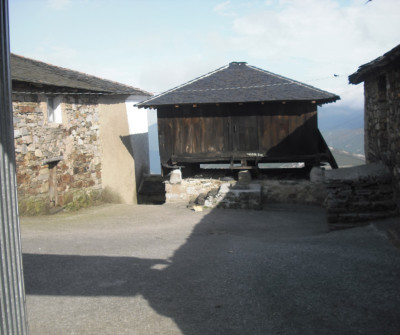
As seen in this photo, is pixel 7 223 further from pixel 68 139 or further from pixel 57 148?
pixel 68 139

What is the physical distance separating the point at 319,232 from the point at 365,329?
5.03 meters

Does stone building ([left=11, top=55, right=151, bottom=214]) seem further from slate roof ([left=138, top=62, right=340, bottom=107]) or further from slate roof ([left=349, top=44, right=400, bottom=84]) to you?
slate roof ([left=349, top=44, right=400, bottom=84])

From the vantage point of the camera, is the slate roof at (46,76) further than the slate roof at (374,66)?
Yes

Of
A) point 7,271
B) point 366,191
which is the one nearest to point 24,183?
point 366,191

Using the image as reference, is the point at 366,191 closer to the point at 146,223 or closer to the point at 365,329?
the point at 365,329

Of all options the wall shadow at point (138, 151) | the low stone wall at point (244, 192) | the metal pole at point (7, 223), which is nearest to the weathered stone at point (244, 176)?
the low stone wall at point (244, 192)

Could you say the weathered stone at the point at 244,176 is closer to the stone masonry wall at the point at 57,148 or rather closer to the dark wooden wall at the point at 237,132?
the dark wooden wall at the point at 237,132

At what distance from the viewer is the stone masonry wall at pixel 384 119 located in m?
8.30

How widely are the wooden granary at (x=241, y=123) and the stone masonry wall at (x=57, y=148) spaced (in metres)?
2.12

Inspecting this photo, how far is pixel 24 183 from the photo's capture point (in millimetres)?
11617

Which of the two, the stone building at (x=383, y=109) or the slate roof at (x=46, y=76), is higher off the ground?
the slate roof at (x=46, y=76)

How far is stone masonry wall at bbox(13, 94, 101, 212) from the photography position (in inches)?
455

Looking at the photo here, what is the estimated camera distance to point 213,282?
18.6 feet

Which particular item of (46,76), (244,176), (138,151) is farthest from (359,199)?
(138,151)
